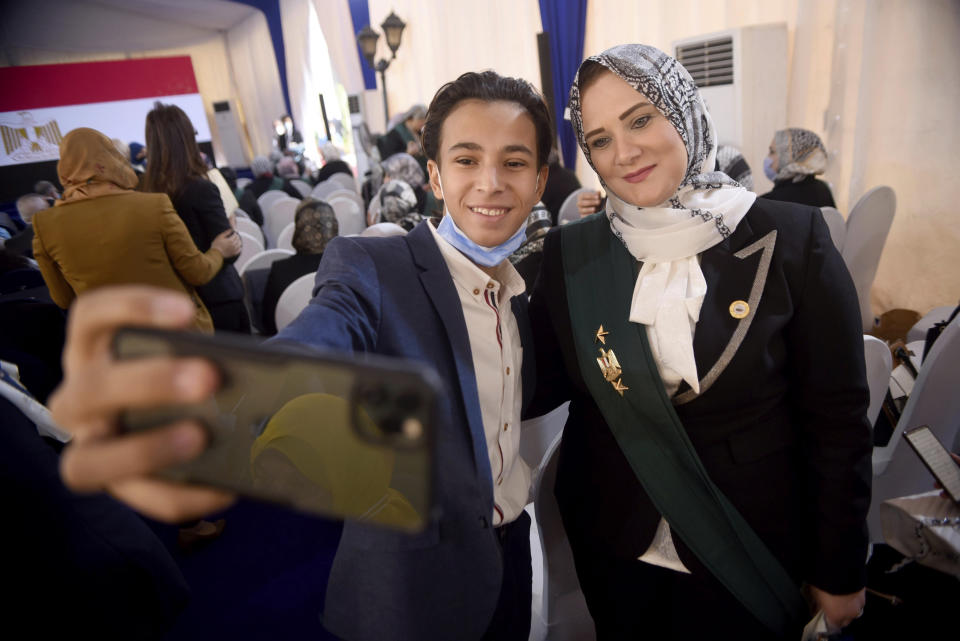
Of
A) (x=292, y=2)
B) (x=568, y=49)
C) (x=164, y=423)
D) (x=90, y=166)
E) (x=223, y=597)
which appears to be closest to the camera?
(x=164, y=423)

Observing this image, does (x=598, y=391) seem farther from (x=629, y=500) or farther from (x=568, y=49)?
(x=568, y=49)

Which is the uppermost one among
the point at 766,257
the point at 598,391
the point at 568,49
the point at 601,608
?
the point at 568,49

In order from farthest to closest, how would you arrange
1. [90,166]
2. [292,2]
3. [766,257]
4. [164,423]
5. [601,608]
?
[292,2]
[90,166]
[601,608]
[766,257]
[164,423]

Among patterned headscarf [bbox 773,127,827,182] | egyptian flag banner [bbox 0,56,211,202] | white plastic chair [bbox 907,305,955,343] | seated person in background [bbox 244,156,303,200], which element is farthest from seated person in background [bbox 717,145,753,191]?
egyptian flag banner [bbox 0,56,211,202]

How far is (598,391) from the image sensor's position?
99cm

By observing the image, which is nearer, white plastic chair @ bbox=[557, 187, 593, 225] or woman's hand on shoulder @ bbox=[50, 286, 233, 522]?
woman's hand on shoulder @ bbox=[50, 286, 233, 522]

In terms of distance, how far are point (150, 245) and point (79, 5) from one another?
16041 millimetres

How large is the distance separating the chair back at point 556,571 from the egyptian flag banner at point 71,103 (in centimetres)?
860

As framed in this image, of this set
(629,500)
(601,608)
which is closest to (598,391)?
(629,500)

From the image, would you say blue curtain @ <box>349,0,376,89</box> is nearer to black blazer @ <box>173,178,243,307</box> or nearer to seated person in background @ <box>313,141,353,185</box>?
seated person in background @ <box>313,141,353,185</box>

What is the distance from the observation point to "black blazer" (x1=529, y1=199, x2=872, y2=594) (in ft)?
3.03

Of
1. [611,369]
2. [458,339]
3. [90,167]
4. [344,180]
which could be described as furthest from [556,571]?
[344,180]

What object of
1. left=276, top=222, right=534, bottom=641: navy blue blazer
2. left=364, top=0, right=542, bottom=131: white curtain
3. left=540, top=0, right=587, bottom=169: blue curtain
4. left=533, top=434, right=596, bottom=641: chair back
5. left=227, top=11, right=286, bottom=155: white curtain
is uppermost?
left=227, top=11, right=286, bottom=155: white curtain

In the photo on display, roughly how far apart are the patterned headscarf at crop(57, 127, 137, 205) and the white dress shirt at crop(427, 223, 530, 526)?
124 centimetres
